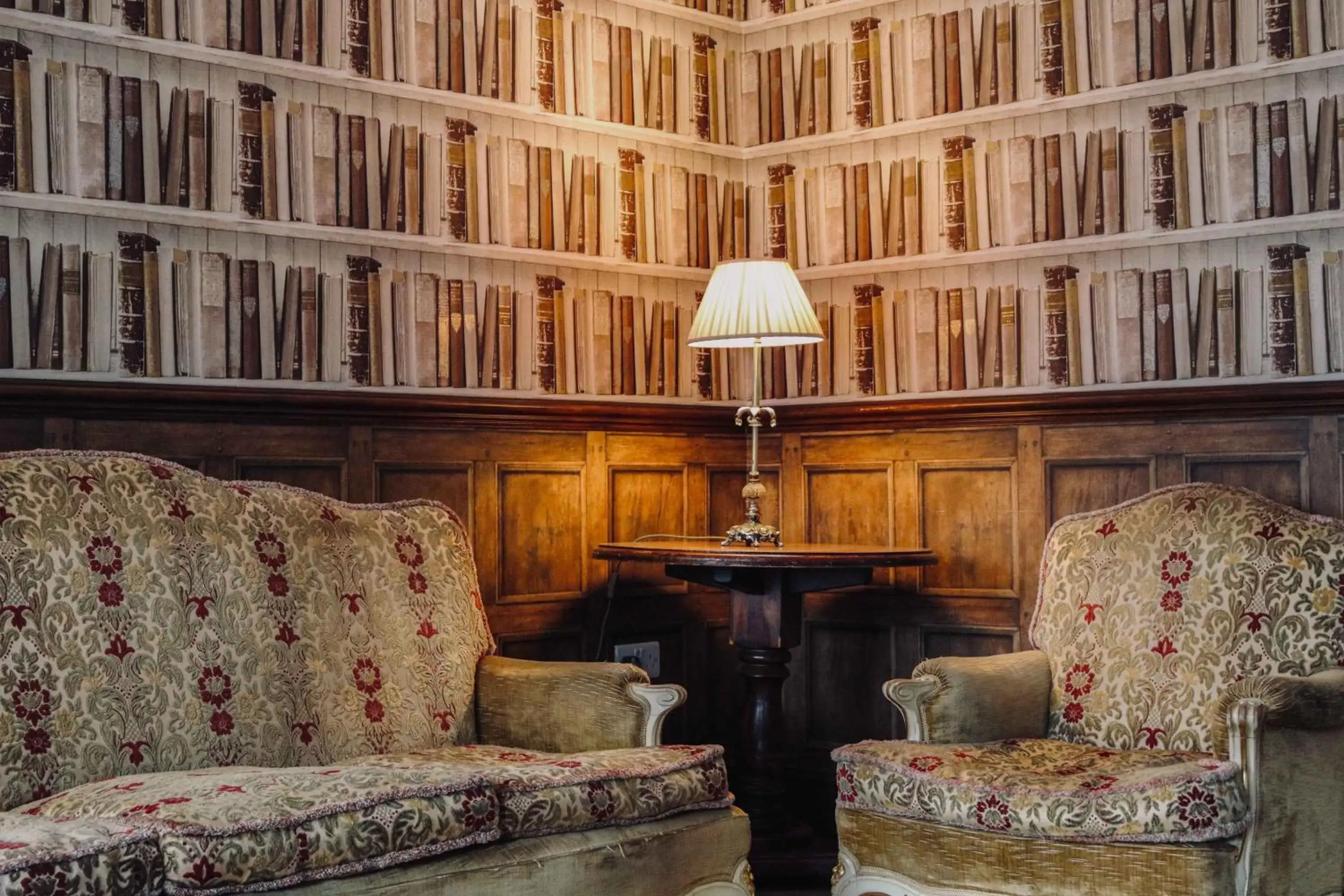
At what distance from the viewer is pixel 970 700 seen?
11.4 ft

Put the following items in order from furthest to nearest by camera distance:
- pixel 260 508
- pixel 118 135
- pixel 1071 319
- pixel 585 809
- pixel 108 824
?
1. pixel 1071 319
2. pixel 118 135
3. pixel 260 508
4. pixel 585 809
5. pixel 108 824

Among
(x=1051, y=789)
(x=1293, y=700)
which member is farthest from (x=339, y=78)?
(x=1293, y=700)

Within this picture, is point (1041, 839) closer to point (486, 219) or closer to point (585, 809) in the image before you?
point (585, 809)

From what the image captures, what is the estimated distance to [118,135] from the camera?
3.65m

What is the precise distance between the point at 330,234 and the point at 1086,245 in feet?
6.85

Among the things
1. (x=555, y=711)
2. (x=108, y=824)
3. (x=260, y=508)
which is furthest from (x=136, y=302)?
(x=108, y=824)

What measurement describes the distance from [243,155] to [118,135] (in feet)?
1.05

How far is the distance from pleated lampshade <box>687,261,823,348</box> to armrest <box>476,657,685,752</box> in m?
1.10

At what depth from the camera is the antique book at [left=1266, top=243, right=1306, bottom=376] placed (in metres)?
3.93

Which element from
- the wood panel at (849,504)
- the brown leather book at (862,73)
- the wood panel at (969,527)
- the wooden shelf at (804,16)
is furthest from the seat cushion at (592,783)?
the wooden shelf at (804,16)

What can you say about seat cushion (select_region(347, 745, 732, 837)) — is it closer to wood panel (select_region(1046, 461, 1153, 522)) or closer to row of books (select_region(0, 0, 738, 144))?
wood panel (select_region(1046, 461, 1153, 522))

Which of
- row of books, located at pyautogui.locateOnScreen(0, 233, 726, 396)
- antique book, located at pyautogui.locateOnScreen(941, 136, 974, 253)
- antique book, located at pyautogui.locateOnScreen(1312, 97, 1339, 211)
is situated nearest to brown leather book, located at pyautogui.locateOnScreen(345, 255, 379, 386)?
row of books, located at pyautogui.locateOnScreen(0, 233, 726, 396)

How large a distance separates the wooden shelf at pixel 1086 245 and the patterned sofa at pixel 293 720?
170 centimetres

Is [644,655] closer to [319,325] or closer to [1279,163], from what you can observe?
[319,325]
